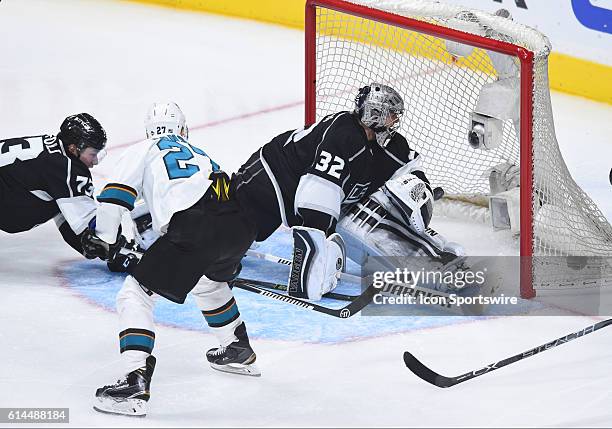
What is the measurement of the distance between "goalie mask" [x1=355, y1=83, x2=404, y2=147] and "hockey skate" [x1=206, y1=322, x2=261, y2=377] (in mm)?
924

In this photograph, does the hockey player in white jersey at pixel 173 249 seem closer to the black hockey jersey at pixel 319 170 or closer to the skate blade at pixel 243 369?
the skate blade at pixel 243 369

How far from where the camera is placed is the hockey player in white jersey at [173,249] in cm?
361

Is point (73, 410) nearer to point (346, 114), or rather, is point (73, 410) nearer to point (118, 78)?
point (346, 114)

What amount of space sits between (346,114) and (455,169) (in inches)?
37.5

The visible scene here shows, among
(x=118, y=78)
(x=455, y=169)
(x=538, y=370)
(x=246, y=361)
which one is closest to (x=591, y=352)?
(x=538, y=370)

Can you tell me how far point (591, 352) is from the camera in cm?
413

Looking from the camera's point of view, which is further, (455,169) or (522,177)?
(455,169)

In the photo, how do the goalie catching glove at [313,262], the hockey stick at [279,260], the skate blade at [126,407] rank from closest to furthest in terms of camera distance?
the skate blade at [126,407], the goalie catching glove at [313,262], the hockey stick at [279,260]

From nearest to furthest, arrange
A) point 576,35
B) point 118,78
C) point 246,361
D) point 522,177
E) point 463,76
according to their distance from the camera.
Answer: point 246,361 < point 522,177 < point 463,76 < point 576,35 < point 118,78

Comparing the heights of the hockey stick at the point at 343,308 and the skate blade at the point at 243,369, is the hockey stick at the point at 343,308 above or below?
above

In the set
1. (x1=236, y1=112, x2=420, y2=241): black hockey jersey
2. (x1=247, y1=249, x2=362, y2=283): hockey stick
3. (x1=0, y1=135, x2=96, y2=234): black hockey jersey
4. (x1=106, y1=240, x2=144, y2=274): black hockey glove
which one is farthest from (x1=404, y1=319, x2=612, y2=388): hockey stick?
(x1=0, y1=135, x2=96, y2=234): black hockey jersey

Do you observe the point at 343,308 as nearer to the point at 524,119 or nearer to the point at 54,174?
the point at 524,119

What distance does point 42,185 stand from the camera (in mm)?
4707

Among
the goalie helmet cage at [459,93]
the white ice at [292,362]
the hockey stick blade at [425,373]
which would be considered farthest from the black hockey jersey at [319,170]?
the hockey stick blade at [425,373]
